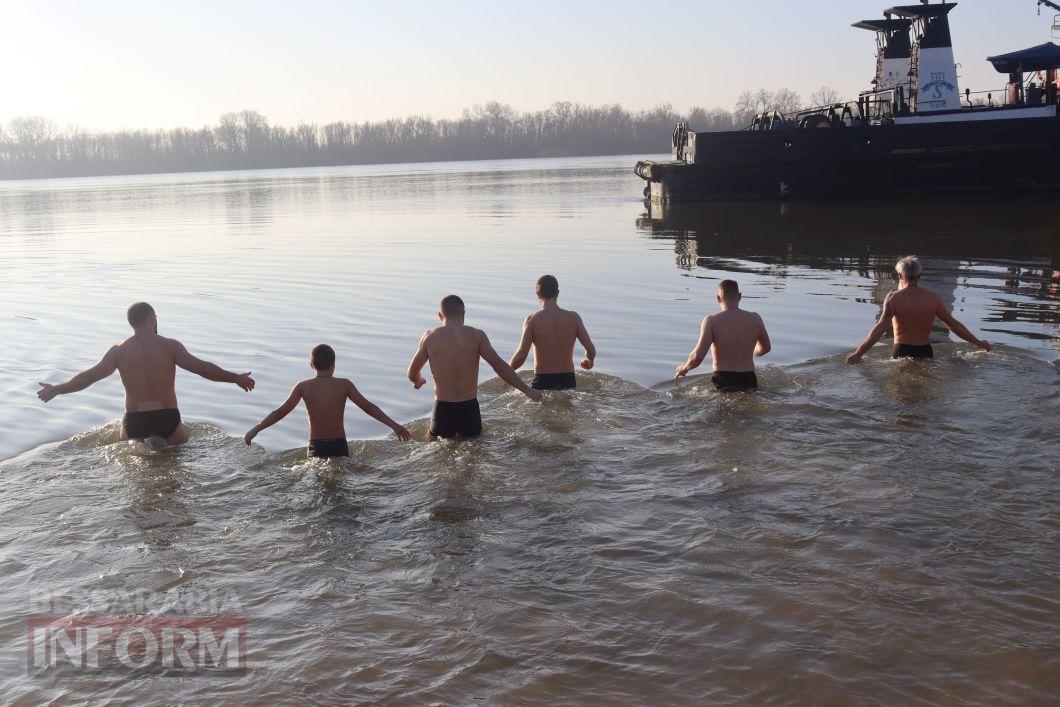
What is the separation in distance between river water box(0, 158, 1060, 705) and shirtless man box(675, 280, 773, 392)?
334mm

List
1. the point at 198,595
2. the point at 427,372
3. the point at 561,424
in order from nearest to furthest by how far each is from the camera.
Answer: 1. the point at 198,595
2. the point at 561,424
3. the point at 427,372

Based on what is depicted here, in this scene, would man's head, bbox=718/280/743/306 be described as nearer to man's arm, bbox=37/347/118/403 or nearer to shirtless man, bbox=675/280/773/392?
shirtless man, bbox=675/280/773/392

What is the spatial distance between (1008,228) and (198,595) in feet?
78.7

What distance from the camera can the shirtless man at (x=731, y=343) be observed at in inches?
351

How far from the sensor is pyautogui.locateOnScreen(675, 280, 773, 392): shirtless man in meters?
8.91

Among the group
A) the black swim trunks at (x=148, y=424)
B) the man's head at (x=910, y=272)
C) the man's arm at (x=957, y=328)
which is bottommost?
the black swim trunks at (x=148, y=424)

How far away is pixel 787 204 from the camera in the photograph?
112 feet


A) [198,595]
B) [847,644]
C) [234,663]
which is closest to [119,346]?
[198,595]

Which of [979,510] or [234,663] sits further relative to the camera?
[979,510]

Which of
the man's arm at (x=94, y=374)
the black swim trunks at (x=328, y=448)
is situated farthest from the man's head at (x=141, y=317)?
the black swim trunks at (x=328, y=448)

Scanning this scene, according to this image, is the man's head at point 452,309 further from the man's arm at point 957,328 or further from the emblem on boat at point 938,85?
the emblem on boat at point 938,85

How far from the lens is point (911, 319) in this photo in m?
9.89

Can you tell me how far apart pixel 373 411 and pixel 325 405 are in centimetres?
41

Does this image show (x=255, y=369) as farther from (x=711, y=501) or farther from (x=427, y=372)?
(x=711, y=501)
